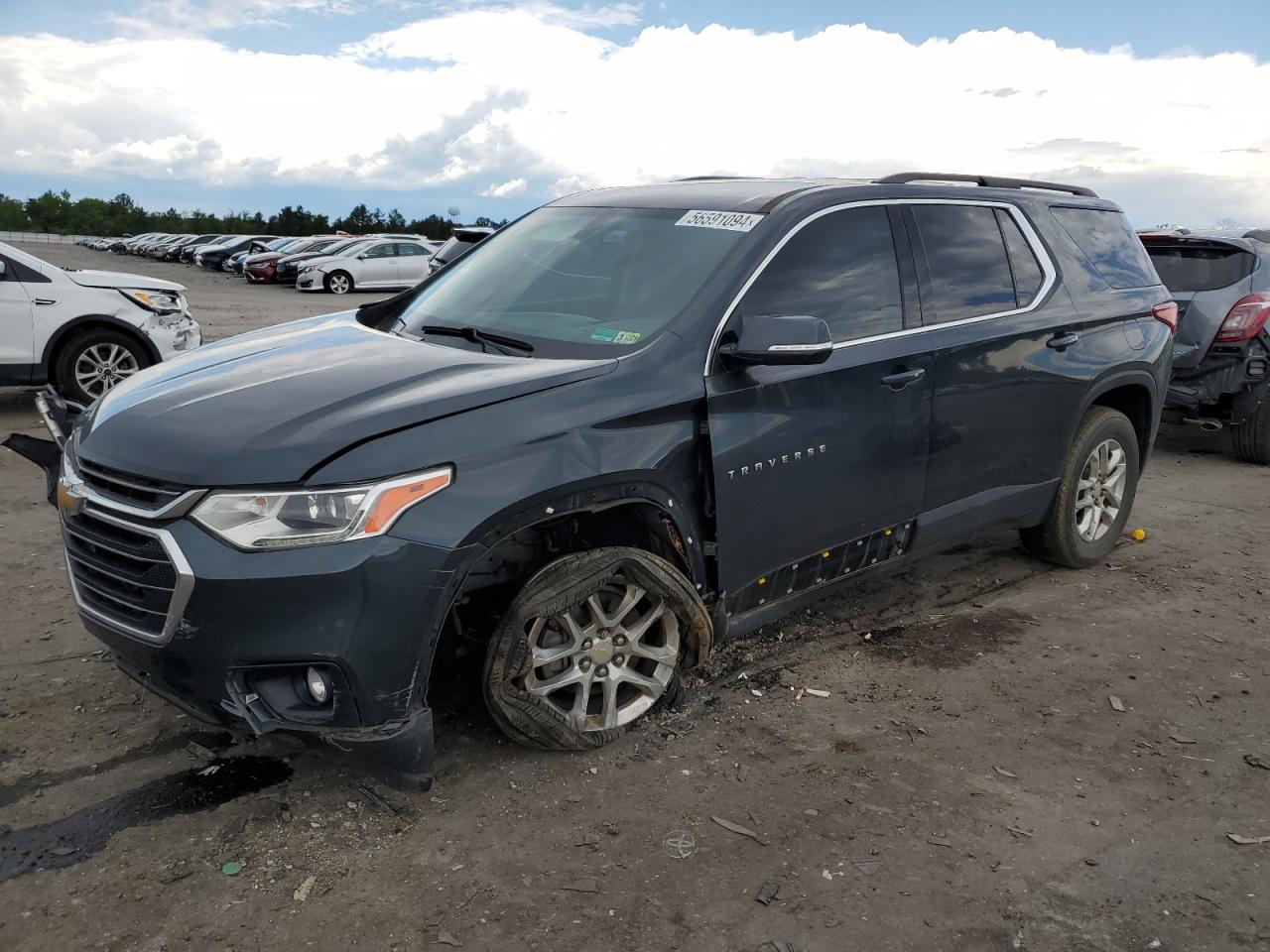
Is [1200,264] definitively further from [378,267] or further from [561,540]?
[378,267]

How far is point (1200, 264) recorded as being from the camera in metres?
8.28

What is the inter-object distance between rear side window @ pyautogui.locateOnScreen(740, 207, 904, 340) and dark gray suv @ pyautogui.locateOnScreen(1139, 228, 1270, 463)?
16.2 feet

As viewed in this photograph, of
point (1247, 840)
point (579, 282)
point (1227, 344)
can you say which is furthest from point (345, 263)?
point (1247, 840)

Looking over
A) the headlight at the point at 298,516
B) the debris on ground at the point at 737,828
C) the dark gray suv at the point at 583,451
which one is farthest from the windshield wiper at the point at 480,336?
the debris on ground at the point at 737,828

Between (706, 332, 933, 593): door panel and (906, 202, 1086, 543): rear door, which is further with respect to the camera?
(906, 202, 1086, 543): rear door

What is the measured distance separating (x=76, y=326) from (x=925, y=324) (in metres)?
7.82

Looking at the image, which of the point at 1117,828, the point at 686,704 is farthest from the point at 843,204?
the point at 1117,828

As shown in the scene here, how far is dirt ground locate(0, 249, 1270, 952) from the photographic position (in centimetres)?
275

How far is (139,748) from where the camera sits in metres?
3.57

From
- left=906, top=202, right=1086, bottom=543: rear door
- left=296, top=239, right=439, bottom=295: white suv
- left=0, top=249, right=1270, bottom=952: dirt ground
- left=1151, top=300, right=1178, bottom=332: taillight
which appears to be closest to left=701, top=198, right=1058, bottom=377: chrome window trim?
left=906, top=202, right=1086, bottom=543: rear door

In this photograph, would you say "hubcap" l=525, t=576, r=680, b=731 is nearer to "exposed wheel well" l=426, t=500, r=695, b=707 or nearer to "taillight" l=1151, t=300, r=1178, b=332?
"exposed wheel well" l=426, t=500, r=695, b=707

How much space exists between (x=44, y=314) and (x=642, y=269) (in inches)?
284

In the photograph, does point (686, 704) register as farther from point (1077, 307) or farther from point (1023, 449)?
point (1077, 307)

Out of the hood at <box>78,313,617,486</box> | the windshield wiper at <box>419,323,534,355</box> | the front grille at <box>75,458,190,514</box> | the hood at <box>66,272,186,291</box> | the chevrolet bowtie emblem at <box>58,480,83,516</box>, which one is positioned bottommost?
the chevrolet bowtie emblem at <box>58,480,83,516</box>
